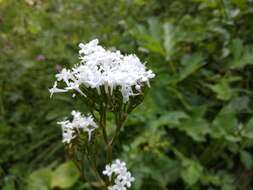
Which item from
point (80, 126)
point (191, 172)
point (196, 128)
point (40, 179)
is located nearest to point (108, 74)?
point (80, 126)

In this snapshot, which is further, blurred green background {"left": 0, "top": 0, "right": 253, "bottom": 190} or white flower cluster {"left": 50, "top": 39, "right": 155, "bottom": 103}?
blurred green background {"left": 0, "top": 0, "right": 253, "bottom": 190}

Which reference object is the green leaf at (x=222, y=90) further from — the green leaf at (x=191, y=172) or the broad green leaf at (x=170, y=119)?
the green leaf at (x=191, y=172)

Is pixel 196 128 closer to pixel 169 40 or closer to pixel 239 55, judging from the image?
pixel 239 55

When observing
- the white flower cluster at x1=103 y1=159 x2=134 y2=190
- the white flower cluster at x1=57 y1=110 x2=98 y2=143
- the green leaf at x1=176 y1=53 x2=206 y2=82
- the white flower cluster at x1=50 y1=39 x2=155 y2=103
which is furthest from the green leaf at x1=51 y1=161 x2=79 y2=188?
the white flower cluster at x1=50 y1=39 x2=155 y2=103

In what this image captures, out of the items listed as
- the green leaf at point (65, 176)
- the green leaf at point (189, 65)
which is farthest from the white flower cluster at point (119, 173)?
the green leaf at point (189, 65)

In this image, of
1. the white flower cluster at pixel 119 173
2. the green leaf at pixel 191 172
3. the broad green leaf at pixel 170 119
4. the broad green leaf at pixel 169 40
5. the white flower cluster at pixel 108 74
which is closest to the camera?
the white flower cluster at pixel 108 74

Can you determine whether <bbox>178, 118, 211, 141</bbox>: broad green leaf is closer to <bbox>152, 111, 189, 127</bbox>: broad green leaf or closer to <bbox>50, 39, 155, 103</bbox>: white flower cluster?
<bbox>152, 111, 189, 127</bbox>: broad green leaf

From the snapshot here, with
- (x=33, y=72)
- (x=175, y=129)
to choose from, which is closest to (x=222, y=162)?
(x=175, y=129)

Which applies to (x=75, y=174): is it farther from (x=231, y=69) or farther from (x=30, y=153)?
(x=231, y=69)
